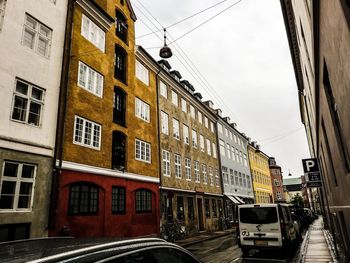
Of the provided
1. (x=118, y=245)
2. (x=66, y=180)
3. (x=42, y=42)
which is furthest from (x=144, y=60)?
(x=118, y=245)

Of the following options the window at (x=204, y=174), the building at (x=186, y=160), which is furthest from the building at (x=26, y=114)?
the window at (x=204, y=174)

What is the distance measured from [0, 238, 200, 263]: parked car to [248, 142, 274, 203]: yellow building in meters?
46.0

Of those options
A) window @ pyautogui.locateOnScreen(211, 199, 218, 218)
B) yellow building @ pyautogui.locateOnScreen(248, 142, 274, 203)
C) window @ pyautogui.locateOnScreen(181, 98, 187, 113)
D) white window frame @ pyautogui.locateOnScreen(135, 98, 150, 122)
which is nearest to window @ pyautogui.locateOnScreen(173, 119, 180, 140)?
window @ pyautogui.locateOnScreen(181, 98, 187, 113)

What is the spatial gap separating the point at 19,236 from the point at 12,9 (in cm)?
973

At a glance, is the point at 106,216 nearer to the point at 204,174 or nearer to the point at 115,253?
the point at 115,253

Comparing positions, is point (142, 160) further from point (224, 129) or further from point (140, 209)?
point (224, 129)

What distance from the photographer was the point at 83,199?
13219 mm

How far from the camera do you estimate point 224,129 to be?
39656mm

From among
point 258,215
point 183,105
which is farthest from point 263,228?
point 183,105

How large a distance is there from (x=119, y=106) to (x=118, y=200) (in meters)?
6.42

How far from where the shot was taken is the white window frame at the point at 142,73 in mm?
20837

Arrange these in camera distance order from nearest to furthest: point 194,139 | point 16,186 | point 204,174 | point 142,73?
point 16,186 → point 142,73 → point 194,139 → point 204,174

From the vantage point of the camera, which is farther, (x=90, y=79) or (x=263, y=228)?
(x=90, y=79)

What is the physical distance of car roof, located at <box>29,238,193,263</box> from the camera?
1539 mm
